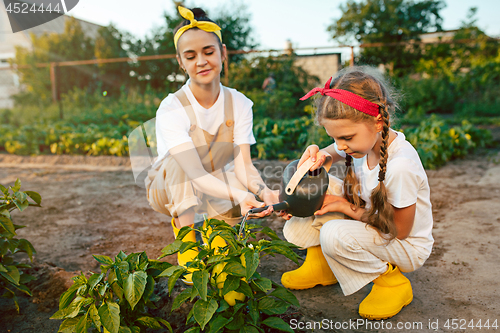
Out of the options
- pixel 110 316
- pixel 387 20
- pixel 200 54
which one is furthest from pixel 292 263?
pixel 387 20

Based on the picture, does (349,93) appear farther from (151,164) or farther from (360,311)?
(151,164)

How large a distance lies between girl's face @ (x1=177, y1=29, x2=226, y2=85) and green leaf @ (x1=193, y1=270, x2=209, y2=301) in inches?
46.9

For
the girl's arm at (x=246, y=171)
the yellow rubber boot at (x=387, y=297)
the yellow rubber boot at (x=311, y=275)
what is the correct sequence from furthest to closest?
the girl's arm at (x=246, y=171) < the yellow rubber boot at (x=311, y=275) < the yellow rubber boot at (x=387, y=297)

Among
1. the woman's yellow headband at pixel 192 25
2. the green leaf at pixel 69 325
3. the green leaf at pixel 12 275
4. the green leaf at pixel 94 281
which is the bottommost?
the green leaf at pixel 69 325

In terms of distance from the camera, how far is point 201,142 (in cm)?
222

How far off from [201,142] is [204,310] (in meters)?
1.19

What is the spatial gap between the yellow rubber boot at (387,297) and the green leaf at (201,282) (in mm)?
855

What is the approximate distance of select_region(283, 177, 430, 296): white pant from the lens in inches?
65.1

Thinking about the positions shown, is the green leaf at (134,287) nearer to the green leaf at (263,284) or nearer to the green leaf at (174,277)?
the green leaf at (174,277)

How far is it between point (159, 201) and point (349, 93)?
50.8 inches

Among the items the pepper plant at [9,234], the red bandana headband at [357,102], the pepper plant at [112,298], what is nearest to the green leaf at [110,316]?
the pepper plant at [112,298]

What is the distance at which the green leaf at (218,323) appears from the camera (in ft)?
4.05

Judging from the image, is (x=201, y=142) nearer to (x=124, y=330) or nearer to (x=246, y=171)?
(x=246, y=171)

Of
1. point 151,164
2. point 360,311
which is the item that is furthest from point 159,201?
point 360,311
